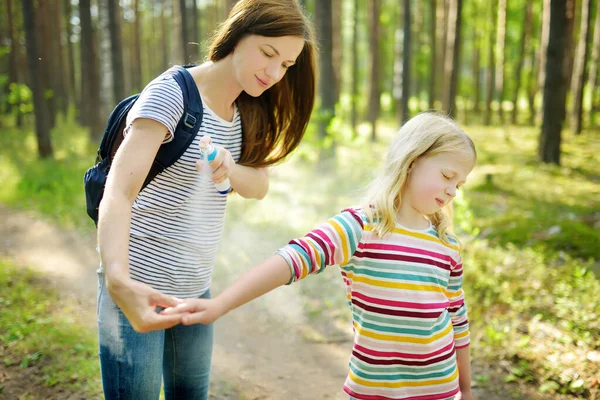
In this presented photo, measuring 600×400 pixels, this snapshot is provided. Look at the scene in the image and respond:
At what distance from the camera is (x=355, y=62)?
20.2m

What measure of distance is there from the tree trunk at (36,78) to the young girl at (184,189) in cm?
1053

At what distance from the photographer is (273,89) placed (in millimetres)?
2238

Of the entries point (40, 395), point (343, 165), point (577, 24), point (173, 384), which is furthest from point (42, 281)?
point (577, 24)

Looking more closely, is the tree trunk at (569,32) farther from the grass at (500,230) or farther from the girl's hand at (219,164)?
the girl's hand at (219,164)

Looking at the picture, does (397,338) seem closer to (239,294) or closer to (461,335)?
(461,335)

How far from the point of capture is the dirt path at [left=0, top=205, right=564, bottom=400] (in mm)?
3803

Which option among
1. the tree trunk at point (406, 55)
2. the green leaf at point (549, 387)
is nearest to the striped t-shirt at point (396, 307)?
the green leaf at point (549, 387)

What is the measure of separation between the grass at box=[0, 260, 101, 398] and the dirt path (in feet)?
0.59

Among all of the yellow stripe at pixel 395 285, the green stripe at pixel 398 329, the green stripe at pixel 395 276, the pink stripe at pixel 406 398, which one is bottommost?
the pink stripe at pixel 406 398

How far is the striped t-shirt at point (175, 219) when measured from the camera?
5.99 feet

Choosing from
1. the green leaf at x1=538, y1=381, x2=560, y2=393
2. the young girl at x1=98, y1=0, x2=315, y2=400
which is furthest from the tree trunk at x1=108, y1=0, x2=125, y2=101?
the green leaf at x1=538, y1=381, x2=560, y2=393

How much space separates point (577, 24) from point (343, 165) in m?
18.6

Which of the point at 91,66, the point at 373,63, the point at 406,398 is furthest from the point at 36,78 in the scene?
the point at 406,398

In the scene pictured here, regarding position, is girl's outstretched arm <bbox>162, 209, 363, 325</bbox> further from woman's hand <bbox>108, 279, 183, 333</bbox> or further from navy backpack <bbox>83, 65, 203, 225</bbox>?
navy backpack <bbox>83, 65, 203, 225</bbox>
